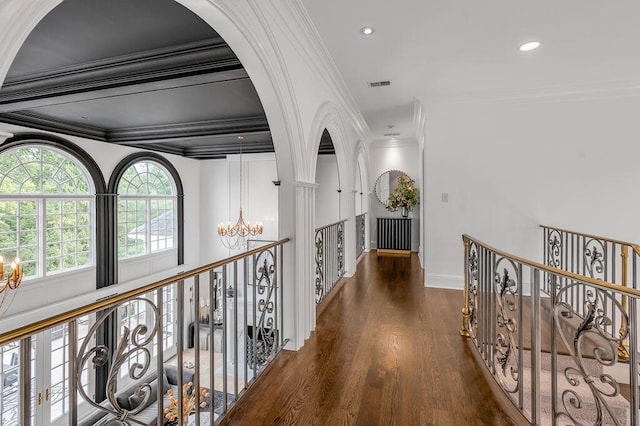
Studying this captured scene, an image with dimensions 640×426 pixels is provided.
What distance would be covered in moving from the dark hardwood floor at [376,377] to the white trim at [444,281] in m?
0.98

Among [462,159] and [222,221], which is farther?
[222,221]

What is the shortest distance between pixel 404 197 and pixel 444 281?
121 inches

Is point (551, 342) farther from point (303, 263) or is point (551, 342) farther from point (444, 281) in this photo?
point (444, 281)

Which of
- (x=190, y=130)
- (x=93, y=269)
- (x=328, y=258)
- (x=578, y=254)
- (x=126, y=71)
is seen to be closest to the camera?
(x=126, y=71)

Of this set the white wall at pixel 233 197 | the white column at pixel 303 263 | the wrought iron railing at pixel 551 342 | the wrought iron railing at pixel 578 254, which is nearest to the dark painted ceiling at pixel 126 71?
the white column at pixel 303 263

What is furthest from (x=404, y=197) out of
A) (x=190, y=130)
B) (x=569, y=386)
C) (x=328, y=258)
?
(x=569, y=386)

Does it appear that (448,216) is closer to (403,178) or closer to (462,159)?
(462,159)

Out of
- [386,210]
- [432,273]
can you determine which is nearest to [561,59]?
[432,273]

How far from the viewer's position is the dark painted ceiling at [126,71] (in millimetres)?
2254

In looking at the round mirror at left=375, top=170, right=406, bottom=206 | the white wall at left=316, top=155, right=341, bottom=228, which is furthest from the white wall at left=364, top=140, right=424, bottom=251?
the white wall at left=316, top=155, right=341, bottom=228

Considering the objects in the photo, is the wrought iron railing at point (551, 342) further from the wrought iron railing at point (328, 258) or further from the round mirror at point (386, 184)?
the round mirror at point (386, 184)

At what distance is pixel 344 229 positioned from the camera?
16.8ft

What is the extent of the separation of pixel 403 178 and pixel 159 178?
6.05m

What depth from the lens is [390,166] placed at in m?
7.68
